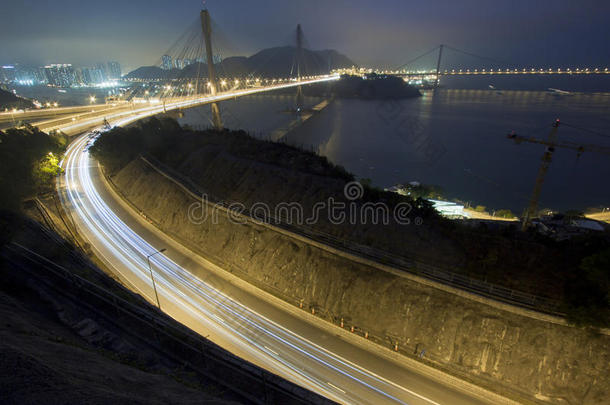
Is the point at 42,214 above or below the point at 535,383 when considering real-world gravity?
above

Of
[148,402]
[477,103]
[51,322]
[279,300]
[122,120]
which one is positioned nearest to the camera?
[148,402]

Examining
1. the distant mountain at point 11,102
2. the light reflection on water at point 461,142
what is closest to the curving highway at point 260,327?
the light reflection on water at point 461,142

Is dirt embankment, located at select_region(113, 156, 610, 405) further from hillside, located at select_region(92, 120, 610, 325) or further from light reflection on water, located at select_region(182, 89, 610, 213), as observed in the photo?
light reflection on water, located at select_region(182, 89, 610, 213)

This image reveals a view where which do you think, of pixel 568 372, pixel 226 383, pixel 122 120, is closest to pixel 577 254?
pixel 568 372

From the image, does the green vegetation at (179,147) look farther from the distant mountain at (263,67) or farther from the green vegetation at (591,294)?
the distant mountain at (263,67)

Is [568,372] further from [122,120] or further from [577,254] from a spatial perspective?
→ [122,120]

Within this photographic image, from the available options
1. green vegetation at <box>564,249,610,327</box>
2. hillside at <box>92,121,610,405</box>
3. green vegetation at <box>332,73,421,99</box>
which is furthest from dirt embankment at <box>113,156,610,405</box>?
green vegetation at <box>332,73,421,99</box>

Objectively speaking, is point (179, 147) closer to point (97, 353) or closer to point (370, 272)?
point (370, 272)

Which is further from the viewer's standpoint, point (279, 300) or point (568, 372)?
point (279, 300)

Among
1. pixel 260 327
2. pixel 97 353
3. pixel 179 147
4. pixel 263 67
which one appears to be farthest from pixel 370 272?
pixel 263 67
